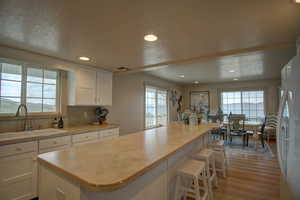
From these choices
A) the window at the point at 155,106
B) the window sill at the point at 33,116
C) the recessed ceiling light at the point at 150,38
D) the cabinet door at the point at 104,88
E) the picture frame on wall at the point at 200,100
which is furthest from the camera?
the picture frame on wall at the point at 200,100

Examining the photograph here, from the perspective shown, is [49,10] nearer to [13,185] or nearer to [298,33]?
[13,185]

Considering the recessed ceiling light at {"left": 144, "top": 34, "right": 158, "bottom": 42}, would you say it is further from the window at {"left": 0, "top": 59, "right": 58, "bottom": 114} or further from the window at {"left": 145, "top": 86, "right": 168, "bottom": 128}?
the window at {"left": 145, "top": 86, "right": 168, "bottom": 128}

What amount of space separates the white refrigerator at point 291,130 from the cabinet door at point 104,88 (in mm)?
3106

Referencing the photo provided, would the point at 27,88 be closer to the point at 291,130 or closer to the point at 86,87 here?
the point at 86,87

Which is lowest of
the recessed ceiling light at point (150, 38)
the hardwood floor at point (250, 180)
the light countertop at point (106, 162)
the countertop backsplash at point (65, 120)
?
the hardwood floor at point (250, 180)

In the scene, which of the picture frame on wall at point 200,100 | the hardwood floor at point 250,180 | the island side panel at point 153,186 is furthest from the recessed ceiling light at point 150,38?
the picture frame on wall at point 200,100

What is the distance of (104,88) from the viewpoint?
3.56 m

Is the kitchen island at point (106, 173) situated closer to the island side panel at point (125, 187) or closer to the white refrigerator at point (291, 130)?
the island side panel at point (125, 187)

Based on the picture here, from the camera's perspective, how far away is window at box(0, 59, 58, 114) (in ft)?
7.83

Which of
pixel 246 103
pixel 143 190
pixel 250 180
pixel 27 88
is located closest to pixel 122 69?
pixel 27 88

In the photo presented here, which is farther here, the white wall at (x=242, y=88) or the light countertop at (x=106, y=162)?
the white wall at (x=242, y=88)

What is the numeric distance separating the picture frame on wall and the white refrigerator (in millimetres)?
5587

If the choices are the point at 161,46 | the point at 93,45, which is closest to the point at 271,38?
the point at 161,46

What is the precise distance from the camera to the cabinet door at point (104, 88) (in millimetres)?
3444
